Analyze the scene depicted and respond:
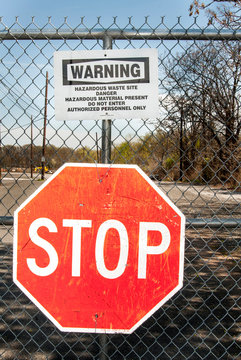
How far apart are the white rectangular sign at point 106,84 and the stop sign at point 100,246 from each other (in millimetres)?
339

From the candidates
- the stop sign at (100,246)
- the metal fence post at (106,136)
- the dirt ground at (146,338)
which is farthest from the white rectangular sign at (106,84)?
the dirt ground at (146,338)

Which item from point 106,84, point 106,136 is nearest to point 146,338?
point 106,136

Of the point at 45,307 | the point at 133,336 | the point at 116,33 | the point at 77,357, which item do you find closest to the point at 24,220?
the point at 45,307

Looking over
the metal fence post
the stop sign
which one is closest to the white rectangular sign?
the metal fence post

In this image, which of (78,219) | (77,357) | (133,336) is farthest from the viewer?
(133,336)

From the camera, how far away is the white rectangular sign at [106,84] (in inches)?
78.7

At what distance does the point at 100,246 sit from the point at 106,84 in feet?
3.15

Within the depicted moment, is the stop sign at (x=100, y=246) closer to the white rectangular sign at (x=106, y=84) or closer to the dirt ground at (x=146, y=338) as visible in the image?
the white rectangular sign at (x=106, y=84)

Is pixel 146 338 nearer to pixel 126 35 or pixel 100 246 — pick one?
pixel 100 246

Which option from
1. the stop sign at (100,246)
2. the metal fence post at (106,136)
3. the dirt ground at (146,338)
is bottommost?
the dirt ground at (146,338)

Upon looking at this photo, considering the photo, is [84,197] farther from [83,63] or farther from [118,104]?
[83,63]

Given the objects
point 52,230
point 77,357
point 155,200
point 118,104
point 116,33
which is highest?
point 116,33

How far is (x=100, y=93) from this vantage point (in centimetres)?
202

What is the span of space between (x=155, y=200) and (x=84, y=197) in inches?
16.5
